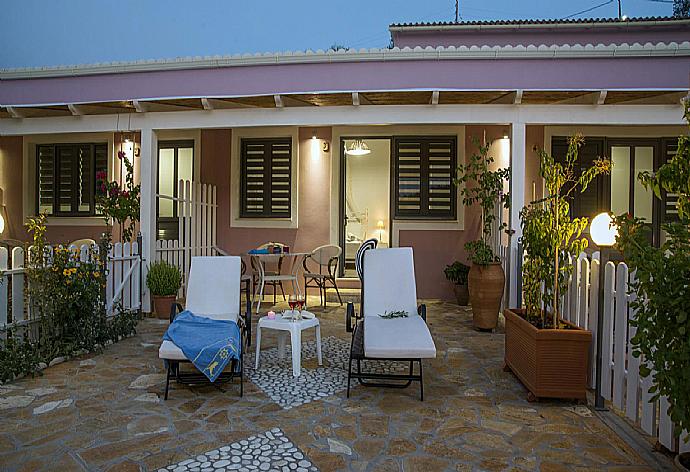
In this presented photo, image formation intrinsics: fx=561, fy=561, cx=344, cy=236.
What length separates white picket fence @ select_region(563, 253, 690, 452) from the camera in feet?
11.6

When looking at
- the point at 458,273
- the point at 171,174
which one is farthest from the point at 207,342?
the point at 171,174

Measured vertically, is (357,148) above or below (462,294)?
above

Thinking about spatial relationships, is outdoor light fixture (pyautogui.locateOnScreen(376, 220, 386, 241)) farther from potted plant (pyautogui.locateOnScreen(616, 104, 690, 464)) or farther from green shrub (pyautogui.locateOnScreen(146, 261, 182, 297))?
potted plant (pyautogui.locateOnScreen(616, 104, 690, 464))

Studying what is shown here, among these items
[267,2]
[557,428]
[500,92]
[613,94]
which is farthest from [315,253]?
[267,2]

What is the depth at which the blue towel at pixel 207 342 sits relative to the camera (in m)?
4.50

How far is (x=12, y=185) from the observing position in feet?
34.9

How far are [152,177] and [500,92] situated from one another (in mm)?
4739

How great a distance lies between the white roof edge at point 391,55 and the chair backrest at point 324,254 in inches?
126

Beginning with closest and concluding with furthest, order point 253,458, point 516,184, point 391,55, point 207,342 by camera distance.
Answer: point 253,458, point 207,342, point 391,55, point 516,184

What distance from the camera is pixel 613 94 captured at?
6797 mm

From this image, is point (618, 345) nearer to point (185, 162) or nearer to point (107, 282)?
point (107, 282)

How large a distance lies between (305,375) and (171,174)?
6.73 meters

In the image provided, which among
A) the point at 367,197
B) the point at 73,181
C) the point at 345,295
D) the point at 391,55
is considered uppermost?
the point at 391,55

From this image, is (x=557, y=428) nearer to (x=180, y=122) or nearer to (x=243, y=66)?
(x=243, y=66)
